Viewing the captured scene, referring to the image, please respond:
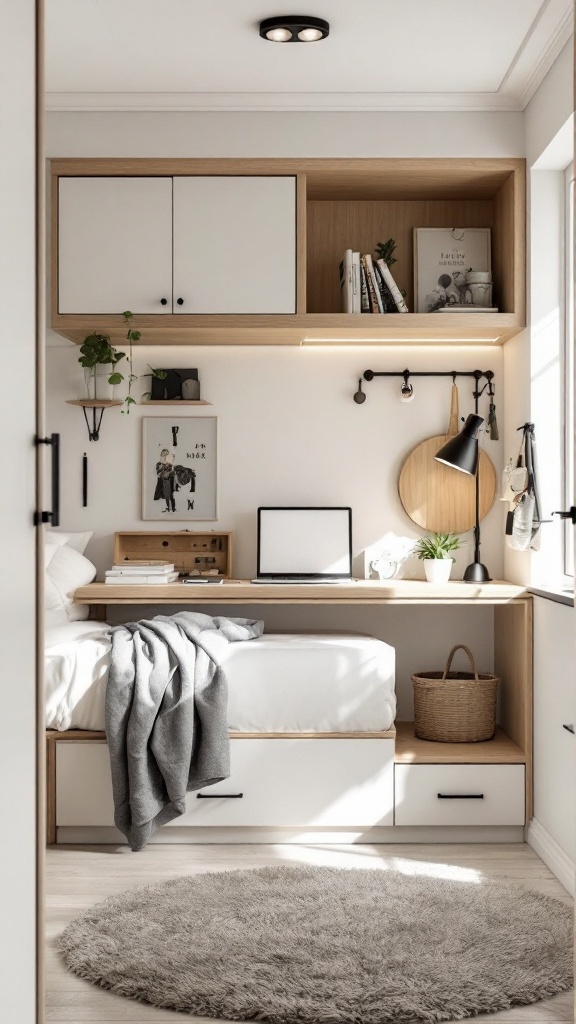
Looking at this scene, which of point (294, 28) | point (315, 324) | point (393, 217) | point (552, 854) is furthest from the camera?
point (393, 217)

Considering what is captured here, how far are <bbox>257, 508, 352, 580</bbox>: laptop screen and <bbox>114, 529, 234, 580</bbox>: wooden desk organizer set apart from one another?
19 centimetres

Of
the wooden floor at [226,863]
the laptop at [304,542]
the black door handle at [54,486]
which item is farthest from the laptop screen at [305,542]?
the black door handle at [54,486]

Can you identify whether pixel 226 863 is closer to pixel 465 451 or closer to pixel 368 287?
pixel 465 451

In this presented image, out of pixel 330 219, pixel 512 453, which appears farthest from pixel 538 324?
pixel 330 219

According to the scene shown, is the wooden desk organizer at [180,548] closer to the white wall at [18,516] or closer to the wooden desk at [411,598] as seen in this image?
the wooden desk at [411,598]

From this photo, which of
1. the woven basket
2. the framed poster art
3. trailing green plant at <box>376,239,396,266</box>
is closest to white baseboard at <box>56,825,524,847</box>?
the woven basket

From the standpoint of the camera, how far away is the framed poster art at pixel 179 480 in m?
3.98

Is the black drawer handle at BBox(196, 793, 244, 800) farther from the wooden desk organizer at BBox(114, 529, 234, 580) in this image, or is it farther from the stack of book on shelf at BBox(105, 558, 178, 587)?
the wooden desk organizer at BBox(114, 529, 234, 580)

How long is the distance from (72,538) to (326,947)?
1990 mm

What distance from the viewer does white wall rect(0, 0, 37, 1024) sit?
5.58ft

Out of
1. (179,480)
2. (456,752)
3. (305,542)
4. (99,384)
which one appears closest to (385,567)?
(305,542)

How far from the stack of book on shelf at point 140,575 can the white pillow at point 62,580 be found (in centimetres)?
13

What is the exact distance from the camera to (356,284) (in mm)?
3668

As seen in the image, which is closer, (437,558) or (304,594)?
(304,594)
